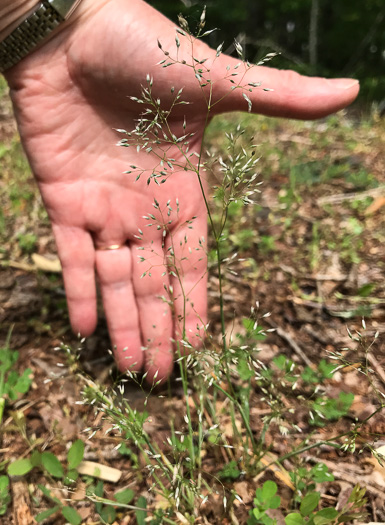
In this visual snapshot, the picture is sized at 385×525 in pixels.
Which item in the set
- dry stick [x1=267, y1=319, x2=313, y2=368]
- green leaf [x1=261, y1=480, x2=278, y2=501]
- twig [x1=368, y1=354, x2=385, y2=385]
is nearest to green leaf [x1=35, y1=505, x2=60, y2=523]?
green leaf [x1=261, y1=480, x2=278, y2=501]

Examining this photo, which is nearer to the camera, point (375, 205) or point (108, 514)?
point (108, 514)

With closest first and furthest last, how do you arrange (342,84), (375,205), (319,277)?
(342,84) < (319,277) < (375,205)

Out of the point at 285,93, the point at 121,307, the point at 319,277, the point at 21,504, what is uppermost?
the point at 285,93

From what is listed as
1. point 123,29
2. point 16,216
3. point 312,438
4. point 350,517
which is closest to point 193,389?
point 312,438

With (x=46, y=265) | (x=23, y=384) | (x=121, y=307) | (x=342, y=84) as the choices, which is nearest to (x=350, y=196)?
(x=342, y=84)

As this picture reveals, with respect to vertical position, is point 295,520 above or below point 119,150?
below

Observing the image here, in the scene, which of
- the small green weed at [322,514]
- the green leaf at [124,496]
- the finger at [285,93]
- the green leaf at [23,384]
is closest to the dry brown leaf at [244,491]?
the small green weed at [322,514]

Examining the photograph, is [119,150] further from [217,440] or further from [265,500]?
[265,500]
